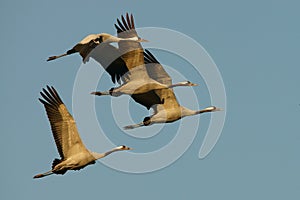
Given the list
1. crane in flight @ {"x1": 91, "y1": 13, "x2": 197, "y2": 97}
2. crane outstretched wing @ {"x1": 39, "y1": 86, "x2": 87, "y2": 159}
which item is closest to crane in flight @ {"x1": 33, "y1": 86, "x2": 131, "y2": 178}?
crane outstretched wing @ {"x1": 39, "y1": 86, "x2": 87, "y2": 159}

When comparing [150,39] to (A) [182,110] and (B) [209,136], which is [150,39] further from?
(B) [209,136]

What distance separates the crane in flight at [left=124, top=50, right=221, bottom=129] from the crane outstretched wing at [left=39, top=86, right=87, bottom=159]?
147 inches

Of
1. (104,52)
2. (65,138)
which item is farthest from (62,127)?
(104,52)

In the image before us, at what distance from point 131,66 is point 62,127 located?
3807 millimetres

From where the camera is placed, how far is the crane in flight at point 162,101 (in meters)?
33.7

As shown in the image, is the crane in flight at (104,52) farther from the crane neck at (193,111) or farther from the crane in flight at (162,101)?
Answer: the crane neck at (193,111)

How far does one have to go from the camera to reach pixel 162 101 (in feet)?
112

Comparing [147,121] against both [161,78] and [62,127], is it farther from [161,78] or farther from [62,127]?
[62,127]

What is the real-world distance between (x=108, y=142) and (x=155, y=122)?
2.42 meters

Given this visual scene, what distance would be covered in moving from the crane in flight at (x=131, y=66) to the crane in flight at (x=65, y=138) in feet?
8.86

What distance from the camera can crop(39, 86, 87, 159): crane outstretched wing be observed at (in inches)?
1212

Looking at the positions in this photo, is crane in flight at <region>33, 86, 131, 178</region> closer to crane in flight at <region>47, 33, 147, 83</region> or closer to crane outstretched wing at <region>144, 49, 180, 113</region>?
crane in flight at <region>47, 33, 147, 83</region>

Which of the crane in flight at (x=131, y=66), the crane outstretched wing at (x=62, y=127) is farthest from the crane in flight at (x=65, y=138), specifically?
the crane in flight at (x=131, y=66)

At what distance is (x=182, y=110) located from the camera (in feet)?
111
